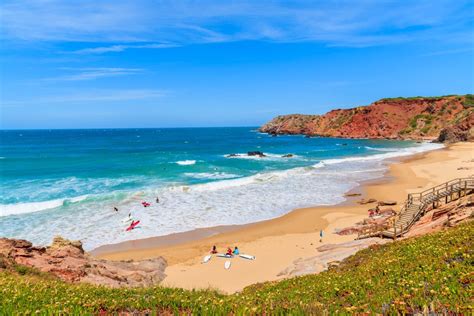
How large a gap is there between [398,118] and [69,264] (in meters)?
138

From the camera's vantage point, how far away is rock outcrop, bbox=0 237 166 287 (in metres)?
13.0

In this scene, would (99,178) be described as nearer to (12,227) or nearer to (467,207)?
(12,227)

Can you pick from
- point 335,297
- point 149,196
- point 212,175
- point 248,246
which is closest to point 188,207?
point 149,196

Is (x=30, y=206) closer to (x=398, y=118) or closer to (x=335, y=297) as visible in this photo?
(x=335, y=297)

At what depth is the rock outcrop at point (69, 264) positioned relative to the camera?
13.0 m

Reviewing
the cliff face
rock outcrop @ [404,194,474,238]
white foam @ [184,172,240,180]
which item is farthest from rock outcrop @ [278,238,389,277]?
the cliff face

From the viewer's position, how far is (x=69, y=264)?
14.0 meters

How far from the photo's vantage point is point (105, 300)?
7.46 metres

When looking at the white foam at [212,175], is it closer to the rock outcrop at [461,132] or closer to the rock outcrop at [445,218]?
the rock outcrop at [445,218]

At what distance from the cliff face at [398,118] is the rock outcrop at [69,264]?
383 feet

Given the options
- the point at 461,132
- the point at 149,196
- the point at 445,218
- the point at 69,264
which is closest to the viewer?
the point at 69,264

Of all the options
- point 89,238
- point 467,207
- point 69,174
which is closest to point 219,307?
point 467,207

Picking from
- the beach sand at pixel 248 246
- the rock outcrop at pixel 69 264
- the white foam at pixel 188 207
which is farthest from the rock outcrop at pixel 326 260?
the white foam at pixel 188 207

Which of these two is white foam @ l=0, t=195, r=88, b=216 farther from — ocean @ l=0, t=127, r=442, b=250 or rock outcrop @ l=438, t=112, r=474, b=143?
rock outcrop @ l=438, t=112, r=474, b=143
